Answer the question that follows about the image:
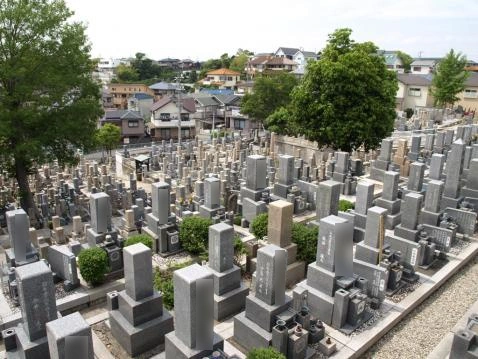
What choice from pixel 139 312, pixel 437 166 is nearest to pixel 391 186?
pixel 437 166

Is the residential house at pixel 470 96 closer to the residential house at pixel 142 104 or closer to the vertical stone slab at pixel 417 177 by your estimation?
the vertical stone slab at pixel 417 177

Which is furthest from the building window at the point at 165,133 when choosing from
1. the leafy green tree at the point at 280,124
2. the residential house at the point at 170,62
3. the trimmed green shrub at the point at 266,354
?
the residential house at the point at 170,62

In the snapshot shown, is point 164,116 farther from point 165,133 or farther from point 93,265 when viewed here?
point 93,265

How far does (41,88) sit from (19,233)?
738 centimetres

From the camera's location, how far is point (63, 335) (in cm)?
527

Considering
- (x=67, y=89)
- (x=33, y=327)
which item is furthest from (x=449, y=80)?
(x=33, y=327)

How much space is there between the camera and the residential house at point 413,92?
46906 mm

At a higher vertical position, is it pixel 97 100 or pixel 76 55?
pixel 76 55

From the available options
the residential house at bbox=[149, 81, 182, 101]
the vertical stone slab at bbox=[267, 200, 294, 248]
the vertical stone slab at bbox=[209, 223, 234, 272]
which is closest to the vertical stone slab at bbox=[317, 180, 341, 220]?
the vertical stone slab at bbox=[267, 200, 294, 248]

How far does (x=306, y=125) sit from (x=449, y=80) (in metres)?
25.8

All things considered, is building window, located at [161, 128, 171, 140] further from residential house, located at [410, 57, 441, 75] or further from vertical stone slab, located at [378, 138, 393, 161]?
residential house, located at [410, 57, 441, 75]

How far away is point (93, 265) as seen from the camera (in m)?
9.05

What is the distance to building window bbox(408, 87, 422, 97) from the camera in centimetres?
4744

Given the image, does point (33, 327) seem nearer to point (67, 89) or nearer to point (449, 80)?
point (67, 89)
